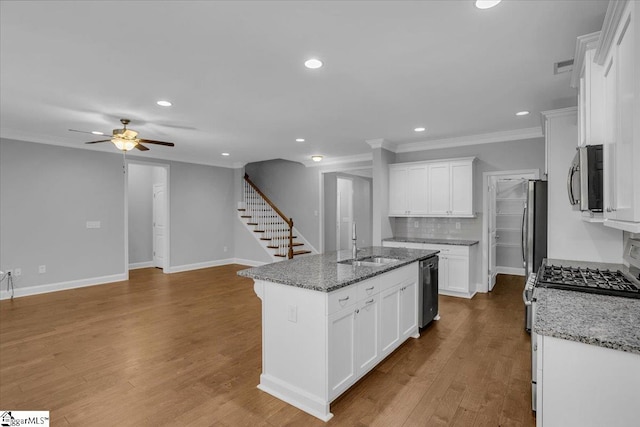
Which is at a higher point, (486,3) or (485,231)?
(486,3)

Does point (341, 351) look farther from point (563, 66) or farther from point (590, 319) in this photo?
point (563, 66)

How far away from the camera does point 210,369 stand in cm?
288

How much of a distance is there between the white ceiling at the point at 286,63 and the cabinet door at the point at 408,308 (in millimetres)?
2040

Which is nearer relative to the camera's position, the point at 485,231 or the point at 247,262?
the point at 485,231

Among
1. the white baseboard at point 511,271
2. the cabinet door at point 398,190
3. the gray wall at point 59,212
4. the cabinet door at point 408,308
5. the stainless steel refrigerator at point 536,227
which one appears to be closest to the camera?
the cabinet door at point 408,308

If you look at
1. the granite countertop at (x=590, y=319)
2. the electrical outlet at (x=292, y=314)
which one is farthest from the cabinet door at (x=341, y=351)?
the granite countertop at (x=590, y=319)

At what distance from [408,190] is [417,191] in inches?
6.3

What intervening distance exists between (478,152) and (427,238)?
1.69 meters

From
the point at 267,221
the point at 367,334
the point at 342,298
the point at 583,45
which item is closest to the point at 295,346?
the point at 342,298

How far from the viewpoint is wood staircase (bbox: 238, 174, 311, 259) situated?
26.0 feet

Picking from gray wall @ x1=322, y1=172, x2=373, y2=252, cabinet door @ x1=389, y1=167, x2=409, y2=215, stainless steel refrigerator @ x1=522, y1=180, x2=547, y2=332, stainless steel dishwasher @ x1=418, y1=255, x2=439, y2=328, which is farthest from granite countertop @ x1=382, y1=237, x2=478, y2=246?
gray wall @ x1=322, y1=172, x2=373, y2=252

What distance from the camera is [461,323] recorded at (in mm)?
4016

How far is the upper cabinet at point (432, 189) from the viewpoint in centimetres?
527

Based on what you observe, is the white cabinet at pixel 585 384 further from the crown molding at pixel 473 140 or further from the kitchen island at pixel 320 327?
the crown molding at pixel 473 140
